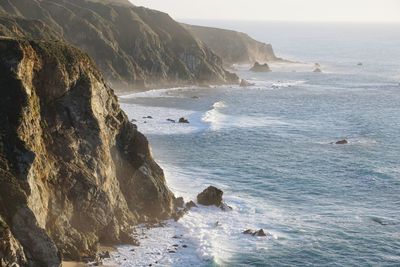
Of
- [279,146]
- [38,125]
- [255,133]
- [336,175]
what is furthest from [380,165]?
[38,125]

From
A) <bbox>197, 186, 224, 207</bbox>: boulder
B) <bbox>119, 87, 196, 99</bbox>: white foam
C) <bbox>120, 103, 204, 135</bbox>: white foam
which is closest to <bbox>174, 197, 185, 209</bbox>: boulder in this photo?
<bbox>197, 186, 224, 207</bbox>: boulder

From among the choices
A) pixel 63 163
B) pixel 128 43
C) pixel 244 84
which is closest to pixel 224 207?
pixel 63 163

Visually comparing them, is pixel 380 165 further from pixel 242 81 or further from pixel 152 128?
pixel 242 81

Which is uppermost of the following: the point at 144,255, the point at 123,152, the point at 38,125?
the point at 38,125

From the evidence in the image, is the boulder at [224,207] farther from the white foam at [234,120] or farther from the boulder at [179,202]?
the white foam at [234,120]

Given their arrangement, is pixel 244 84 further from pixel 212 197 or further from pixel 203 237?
pixel 203 237
